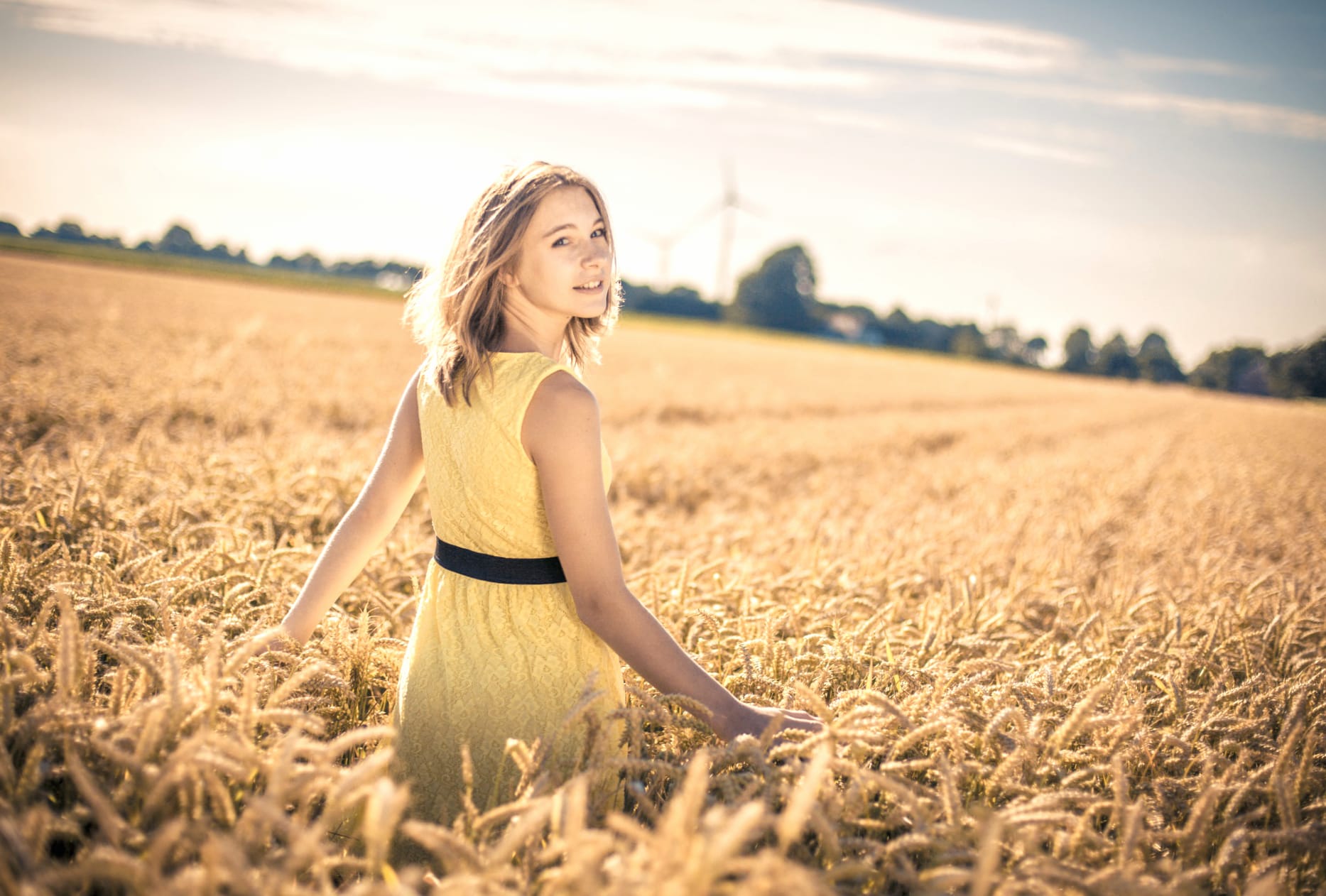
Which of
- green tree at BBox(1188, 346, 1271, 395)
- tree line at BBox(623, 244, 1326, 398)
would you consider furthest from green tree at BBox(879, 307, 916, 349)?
green tree at BBox(1188, 346, 1271, 395)

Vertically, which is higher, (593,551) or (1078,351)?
(1078,351)

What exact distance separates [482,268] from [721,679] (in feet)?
4.95

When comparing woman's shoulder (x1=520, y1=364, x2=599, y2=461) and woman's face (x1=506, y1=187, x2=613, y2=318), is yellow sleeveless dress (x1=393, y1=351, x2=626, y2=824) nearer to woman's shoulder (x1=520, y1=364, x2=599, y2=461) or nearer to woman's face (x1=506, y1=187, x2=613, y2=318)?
woman's shoulder (x1=520, y1=364, x2=599, y2=461)

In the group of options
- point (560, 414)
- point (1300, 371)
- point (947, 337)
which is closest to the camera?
point (560, 414)

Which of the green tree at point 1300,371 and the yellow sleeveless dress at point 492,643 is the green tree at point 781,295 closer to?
the green tree at point 1300,371

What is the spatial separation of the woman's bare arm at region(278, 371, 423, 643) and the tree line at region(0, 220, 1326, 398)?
272ft

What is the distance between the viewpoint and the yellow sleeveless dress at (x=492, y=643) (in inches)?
73.9

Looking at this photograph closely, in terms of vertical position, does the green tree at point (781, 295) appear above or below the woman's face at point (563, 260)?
above

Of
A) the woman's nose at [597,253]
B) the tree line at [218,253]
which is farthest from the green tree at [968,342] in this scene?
the woman's nose at [597,253]

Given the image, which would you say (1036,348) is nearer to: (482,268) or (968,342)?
(968,342)

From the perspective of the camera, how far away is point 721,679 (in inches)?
96.3

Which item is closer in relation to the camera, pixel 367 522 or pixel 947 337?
pixel 367 522

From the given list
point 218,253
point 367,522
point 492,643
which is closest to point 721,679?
point 492,643

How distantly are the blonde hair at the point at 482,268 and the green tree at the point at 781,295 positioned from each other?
99655mm
